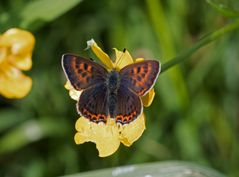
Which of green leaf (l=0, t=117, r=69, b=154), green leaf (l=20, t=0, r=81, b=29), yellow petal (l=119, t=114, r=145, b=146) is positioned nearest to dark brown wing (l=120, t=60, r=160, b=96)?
yellow petal (l=119, t=114, r=145, b=146)

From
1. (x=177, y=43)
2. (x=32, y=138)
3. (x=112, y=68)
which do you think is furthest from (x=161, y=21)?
(x=32, y=138)

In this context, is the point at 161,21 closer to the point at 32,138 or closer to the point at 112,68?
the point at 112,68

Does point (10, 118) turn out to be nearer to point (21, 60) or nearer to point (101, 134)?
point (21, 60)

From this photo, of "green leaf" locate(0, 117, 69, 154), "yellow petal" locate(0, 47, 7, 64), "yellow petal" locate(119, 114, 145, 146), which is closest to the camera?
"yellow petal" locate(119, 114, 145, 146)

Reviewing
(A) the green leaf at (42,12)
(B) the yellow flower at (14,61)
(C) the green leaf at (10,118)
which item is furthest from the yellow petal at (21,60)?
(C) the green leaf at (10,118)

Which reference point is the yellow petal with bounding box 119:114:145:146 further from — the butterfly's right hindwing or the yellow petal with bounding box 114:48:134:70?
the yellow petal with bounding box 114:48:134:70

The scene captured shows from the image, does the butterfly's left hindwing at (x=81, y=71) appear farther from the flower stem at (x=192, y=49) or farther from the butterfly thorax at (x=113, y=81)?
the flower stem at (x=192, y=49)
